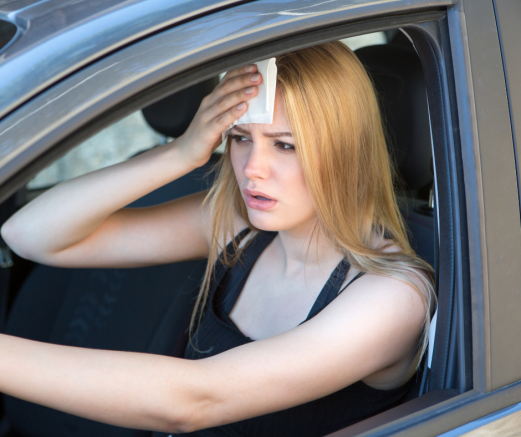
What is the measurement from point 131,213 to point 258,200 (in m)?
0.54

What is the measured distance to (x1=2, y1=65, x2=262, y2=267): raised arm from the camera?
4.00 feet

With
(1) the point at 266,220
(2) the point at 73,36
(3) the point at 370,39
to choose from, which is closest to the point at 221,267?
(1) the point at 266,220

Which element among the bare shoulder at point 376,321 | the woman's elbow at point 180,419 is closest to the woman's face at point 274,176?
the bare shoulder at point 376,321

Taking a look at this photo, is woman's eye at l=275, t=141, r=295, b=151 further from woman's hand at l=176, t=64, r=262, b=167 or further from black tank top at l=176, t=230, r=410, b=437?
black tank top at l=176, t=230, r=410, b=437

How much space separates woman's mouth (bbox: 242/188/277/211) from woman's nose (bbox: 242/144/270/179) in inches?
1.8

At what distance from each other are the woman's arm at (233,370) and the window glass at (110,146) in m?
3.13

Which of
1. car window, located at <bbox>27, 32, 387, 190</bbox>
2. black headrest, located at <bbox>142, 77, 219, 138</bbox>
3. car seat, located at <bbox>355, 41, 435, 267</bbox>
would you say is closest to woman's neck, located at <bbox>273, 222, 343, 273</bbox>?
car seat, located at <bbox>355, 41, 435, 267</bbox>

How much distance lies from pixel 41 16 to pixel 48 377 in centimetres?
56

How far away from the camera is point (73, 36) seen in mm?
673

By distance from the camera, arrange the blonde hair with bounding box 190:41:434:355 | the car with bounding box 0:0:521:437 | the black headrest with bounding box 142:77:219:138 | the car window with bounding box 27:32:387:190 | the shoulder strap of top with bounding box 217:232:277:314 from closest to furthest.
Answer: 1. the car with bounding box 0:0:521:437
2. the blonde hair with bounding box 190:41:434:355
3. the shoulder strap of top with bounding box 217:232:277:314
4. the black headrest with bounding box 142:77:219:138
5. the car window with bounding box 27:32:387:190

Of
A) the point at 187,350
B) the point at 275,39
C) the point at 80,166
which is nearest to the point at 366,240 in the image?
the point at 187,350

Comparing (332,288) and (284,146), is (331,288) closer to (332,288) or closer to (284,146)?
(332,288)

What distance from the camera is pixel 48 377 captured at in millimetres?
824

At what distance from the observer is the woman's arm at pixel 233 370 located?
2.75 ft
